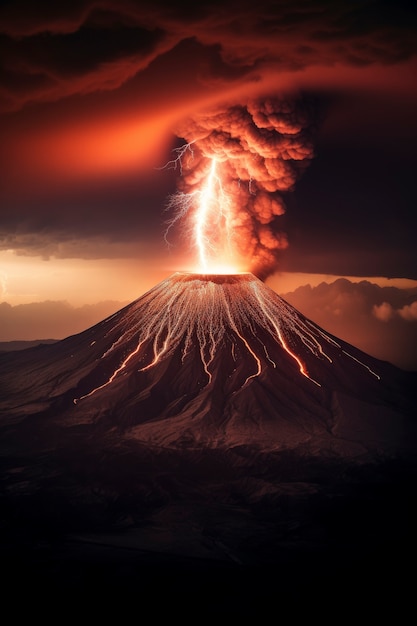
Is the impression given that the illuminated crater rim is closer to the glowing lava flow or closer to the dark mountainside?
the glowing lava flow

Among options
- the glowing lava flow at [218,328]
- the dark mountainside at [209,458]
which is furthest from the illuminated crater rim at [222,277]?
the dark mountainside at [209,458]

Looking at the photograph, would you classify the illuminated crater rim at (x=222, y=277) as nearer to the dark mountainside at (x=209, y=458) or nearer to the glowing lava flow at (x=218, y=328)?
the glowing lava flow at (x=218, y=328)

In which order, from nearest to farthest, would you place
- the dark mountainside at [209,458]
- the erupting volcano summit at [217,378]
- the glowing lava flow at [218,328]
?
the dark mountainside at [209,458]
the erupting volcano summit at [217,378]
the glowing lava flow at [218,328]

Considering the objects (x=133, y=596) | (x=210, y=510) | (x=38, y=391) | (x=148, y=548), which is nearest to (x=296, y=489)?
(x=210, y=510)

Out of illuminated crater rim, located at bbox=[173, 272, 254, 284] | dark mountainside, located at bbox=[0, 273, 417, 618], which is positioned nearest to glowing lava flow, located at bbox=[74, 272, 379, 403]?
illuminated crater rim, located at bbox=[173, 272, 254, 284]

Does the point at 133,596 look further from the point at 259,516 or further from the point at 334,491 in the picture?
the point at 334,491
